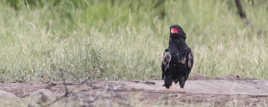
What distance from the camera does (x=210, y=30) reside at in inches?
483

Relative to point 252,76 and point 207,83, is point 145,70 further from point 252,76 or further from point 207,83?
point 252,76

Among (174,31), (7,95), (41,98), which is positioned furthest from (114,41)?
(41,98)

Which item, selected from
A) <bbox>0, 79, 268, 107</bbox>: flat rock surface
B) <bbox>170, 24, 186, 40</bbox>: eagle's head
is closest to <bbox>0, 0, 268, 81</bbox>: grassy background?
<bbox>0, 79, 268, 107</bbox>: flat rock surface

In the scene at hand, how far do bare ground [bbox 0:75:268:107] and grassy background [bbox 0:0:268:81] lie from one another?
1.00m

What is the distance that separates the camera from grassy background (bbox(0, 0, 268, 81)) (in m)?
7.12

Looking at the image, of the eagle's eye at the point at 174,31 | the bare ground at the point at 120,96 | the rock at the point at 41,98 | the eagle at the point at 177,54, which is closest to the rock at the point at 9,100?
the bare ground at the point at 120,96

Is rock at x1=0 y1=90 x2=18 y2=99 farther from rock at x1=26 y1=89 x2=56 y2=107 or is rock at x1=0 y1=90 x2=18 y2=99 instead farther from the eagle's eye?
the eagle's eye

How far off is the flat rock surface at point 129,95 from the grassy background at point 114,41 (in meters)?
0.95

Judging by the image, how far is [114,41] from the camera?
8.27m

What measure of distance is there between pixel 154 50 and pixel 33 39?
1.87 metres

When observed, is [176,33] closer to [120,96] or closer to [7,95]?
[120,96]

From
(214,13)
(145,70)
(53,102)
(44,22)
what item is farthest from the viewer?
(214,13)

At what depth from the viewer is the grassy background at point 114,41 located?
280 inches

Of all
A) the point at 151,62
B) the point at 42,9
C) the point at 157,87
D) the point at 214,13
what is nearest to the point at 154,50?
the point at 151,62
